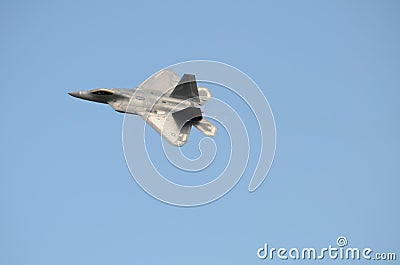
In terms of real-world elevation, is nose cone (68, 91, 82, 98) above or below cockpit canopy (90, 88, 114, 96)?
below

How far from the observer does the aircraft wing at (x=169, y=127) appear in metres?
55.9

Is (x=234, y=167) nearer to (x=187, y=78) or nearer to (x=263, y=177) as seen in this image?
(x=263, y=177)

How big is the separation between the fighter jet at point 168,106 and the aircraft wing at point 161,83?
102 millimetres

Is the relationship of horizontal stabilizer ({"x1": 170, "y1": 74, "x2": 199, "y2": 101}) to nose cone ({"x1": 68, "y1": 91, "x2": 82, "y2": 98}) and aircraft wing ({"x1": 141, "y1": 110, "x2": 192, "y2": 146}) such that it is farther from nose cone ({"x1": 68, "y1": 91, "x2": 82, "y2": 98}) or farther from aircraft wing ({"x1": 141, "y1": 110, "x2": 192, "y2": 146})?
nose cone ({"x1": 68, "y1": 91, "x2": 82, "y2": 98})

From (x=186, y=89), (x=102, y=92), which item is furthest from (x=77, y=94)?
(x=186, y=89)

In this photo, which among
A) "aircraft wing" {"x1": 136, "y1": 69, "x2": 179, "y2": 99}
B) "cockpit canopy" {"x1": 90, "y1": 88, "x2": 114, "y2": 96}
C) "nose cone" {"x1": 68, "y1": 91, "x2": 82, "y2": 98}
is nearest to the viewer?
"cockpit canopy" {"x1": 90, "y1": 88, "x2": 114, "y2": 96}

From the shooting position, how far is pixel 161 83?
59.9 m

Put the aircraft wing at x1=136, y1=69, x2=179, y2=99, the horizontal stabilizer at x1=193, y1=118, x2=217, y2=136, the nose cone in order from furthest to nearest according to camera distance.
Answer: the nose cone, the aircraft wing at x1=136, y1=69, x2=179, y2=99, the horizontal stabilizer at x1=193, y1=118, x2=217, y2=136

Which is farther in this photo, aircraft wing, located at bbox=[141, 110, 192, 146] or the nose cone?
the nose cone

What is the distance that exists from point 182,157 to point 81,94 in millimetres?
13537

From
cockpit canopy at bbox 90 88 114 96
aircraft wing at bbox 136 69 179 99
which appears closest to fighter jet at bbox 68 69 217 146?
cockpit canopy at bbox 90 88 114 96

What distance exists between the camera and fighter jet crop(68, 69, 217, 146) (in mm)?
55688

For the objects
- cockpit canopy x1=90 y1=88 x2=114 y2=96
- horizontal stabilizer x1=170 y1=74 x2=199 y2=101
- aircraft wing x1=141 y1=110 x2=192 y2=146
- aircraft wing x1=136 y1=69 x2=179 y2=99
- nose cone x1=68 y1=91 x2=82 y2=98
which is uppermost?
aircraft wing x1=136 y1=69 x2=179 y2=99

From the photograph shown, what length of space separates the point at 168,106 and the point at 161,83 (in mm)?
5023
